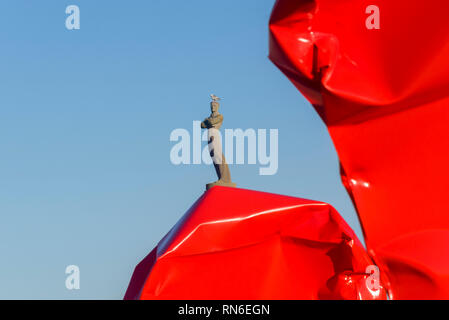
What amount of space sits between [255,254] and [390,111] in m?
A: 2.20

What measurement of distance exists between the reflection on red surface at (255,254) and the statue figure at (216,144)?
711cm

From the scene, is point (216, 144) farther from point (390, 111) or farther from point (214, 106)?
point (390, 111)

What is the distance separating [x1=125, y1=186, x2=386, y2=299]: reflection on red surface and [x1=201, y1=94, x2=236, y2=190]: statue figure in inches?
280

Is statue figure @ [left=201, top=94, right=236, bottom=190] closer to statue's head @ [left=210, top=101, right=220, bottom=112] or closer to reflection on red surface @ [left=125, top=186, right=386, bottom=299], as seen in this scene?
statue's head @ [left=210, top=101, right=220, bottom=112]

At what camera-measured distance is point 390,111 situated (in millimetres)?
4730

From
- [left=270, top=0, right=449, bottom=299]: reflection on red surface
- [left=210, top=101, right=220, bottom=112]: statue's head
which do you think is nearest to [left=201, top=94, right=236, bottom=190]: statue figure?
[left=210, top=101, right=220, bottom=112]: statue's head

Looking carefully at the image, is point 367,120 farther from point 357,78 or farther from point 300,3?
point 300,3

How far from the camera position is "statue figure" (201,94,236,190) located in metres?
13.9

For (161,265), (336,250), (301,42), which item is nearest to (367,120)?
(301,42)

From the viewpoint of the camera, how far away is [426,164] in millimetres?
4699

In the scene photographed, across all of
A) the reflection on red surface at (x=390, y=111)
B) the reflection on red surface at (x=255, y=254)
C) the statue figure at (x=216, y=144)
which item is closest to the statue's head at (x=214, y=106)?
the statue figure at (x=216, y=144)

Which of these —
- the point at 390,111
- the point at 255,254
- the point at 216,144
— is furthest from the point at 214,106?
the point at 390,111

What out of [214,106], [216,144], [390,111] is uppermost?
[390,111]

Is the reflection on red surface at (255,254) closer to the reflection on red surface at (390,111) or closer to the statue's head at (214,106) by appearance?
the reflection on red surface at (390,111)
